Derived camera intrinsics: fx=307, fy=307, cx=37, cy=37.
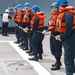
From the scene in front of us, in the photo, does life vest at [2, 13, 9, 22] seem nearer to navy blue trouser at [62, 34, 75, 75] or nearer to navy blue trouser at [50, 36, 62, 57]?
navy blue trouser at [50, 36, 62, 57]

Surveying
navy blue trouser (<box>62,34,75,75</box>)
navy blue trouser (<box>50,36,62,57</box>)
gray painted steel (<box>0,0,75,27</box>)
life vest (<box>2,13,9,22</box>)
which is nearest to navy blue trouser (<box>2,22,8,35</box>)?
life vest (<box>2,13,9,22</box>)

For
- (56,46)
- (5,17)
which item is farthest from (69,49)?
(5,17)

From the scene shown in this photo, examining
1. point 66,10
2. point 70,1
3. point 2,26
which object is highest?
point 66,10

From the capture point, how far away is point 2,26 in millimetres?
19656

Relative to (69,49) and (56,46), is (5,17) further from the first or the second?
(69,49)

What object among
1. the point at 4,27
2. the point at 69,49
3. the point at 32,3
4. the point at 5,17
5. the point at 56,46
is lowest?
the point at 4,27

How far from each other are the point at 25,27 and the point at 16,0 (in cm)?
780

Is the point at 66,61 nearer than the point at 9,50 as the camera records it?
Yes

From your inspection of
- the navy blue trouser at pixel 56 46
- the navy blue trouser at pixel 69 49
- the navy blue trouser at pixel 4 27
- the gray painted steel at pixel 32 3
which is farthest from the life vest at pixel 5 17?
the navy blue trouser at pixel 69 49

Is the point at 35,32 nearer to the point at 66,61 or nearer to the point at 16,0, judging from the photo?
the point at 66,61

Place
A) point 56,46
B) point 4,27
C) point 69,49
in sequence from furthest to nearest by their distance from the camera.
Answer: point 4,27 → point 56,46 → point 69,49

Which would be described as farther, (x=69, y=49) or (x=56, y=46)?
(x=56, y=46)

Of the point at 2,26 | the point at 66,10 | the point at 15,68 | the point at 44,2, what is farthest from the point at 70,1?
the point at 66,10

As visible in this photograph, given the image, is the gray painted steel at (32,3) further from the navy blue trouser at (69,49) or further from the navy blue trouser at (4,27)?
the navy blue trouser at (69,49)
